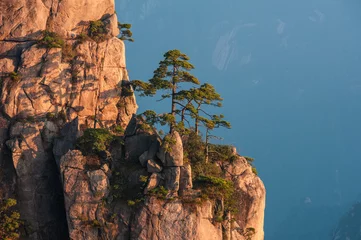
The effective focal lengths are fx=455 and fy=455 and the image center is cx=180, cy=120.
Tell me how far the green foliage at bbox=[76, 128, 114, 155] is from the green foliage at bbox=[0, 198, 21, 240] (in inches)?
268

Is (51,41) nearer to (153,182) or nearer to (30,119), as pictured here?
(30,119)

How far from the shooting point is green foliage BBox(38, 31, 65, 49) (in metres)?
39.8

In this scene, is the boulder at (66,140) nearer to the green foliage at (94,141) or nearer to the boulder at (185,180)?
the green foliage at (94,141)

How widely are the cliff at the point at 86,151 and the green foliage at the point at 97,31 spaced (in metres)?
0.09

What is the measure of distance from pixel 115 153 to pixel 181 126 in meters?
5.88

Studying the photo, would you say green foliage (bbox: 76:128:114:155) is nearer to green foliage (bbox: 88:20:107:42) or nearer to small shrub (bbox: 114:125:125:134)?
small shrub (bbox: 114:125:125:134)

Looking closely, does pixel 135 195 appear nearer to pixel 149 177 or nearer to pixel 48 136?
pixel 149 177

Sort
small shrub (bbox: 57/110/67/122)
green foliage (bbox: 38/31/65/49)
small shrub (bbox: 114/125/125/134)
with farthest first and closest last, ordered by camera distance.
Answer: green foliage (bbox: 38/31/65/49) → small shrub (bbox: 57/110/67/122) → small shrub (bbox: 114/125/125/134)

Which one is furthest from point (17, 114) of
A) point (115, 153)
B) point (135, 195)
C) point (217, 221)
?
point (217, 221)

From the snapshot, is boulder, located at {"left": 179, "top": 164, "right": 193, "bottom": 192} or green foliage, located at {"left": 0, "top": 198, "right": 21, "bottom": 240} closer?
boulder, located at {"left": 179, "top": 164, "right": 193, "bottom": 192}

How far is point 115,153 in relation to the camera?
37406 mm

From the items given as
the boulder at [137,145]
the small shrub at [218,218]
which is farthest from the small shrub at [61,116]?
the small shrub at [218,218]

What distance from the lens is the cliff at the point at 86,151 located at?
33.9 metres

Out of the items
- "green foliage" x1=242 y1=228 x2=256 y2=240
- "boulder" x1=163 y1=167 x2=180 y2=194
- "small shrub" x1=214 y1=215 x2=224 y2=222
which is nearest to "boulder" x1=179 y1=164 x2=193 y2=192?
"boulder" x1=163 y1=167 x2=180 y2=194
